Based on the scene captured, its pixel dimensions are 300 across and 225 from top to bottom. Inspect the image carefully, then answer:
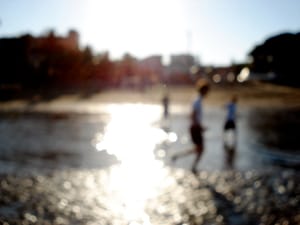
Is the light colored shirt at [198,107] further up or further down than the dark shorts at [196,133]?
further up

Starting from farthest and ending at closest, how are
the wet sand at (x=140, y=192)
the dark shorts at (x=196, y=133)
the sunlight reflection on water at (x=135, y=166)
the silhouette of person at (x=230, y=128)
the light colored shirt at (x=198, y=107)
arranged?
the silhouette of person at (x=230, y=128) < the dark shorts at (x=196, y=133) < the light colored shirt at (x=198, y=107) < the sunlight reflection on water at (x=135, y=166) < the wet sand at (x=140, y=192)

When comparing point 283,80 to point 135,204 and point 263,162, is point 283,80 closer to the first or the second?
point 135,204

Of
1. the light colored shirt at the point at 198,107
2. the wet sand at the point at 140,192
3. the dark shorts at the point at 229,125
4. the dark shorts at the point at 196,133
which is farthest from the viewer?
the dark shorts at the point at 229,125

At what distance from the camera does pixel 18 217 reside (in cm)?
639

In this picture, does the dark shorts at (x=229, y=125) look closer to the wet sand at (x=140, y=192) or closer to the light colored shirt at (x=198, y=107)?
the wet sand at (x=140, y=192)

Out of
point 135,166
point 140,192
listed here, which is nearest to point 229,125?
point 135,166

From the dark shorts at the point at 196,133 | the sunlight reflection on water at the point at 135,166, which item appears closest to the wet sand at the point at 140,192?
the sunlight reflection on water at the point at 135,166

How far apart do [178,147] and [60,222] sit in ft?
29.7

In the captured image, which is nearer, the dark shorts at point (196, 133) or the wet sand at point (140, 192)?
the wet sand at point (140, 192)

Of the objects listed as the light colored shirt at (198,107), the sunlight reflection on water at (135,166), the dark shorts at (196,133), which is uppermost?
the light colored shirt at (198,107)

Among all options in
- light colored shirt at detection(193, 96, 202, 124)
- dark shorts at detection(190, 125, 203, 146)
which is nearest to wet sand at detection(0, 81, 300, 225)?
dark shorts at detection(190, 125, 203, 146)

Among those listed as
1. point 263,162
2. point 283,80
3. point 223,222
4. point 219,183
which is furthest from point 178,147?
point 283,80

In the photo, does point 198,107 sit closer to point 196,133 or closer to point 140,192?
point 196,133

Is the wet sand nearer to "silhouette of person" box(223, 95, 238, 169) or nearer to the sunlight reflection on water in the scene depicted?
the sunlight reflection on water
